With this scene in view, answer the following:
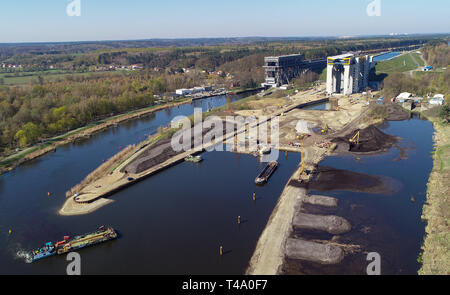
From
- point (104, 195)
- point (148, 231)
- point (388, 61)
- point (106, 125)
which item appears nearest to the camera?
point (148, 231)

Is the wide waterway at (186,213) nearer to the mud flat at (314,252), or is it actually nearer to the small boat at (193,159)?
the small boat at (193,159)

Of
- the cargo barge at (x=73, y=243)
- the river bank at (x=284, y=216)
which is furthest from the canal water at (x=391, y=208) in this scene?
the cargo barge at (x=73, y=243)

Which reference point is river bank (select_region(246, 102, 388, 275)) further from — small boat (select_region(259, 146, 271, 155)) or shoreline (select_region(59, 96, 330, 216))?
shoreline (select_region(59, 96, 330, 216))

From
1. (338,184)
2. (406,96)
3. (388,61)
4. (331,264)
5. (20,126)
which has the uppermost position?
(388,61)

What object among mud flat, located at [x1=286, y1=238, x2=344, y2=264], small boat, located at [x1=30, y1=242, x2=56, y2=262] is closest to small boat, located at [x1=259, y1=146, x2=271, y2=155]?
mud flat, located at [x1=286, y1=238, x2=344, y2=264]

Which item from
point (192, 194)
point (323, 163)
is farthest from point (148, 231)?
point (323, 163)

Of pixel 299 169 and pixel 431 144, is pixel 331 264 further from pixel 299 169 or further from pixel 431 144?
pixel 431 144

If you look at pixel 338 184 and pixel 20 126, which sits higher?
pixel 20 126
